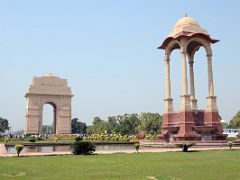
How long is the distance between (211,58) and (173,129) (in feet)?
23.7

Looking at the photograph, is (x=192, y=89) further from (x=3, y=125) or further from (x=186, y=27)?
(x=3, y=125)

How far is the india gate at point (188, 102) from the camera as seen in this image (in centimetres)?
2753

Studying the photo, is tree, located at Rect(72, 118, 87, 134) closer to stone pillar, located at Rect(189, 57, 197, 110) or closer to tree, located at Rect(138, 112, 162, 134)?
tree, located at Rect(138, 112, 162, 134)

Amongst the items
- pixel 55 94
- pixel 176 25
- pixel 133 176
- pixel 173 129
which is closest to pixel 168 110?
pixel 173 129

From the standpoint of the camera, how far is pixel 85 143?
56.9 feet

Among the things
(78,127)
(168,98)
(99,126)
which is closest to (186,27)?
(168,98)

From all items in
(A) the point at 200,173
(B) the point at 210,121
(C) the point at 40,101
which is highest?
(C) the point at 40,101

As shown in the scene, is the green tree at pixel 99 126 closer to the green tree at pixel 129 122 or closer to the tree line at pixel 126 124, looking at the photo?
the tree line at pixel 126 124

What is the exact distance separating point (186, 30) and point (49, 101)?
1734 inches

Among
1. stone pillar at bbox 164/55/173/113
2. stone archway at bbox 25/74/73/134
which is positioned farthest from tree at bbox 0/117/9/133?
stone pillar at bbox 164/55/173/113

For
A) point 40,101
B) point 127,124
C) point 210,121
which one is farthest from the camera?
point 127,124

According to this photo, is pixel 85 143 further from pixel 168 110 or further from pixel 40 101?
pixel 40 101

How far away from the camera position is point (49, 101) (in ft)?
223

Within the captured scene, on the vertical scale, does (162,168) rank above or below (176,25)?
below
